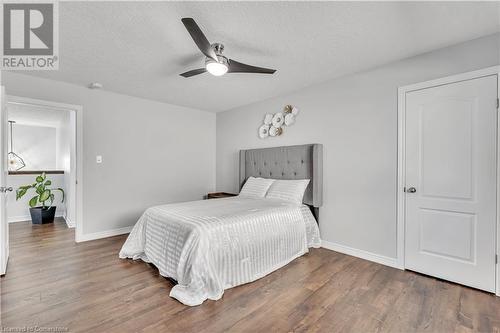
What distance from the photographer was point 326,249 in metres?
3.27

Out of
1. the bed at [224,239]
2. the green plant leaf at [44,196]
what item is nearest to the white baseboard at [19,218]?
the green plant leaf at [44,196]

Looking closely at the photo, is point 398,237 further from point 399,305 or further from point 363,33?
point 363,33

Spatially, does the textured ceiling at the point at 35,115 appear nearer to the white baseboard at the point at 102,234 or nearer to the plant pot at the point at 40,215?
the plant pot at the point at 40,215

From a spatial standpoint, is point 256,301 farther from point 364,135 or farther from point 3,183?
point 3,183

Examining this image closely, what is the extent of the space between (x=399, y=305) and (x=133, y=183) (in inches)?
157

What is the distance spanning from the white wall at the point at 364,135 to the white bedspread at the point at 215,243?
1.99 feet

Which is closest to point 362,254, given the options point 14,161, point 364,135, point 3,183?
point 364,135

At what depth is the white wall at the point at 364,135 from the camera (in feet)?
8.04

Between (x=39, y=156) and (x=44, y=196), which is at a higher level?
(x=39, y=156)

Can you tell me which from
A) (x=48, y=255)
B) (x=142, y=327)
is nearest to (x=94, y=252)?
(x=48, y=255)

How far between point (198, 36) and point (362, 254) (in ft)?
9.83

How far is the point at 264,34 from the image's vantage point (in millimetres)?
2137

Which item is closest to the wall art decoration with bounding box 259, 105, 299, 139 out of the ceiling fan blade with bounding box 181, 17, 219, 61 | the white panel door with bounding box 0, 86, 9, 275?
the ceiling fan blade with bounding box 181, 17, 219, 61

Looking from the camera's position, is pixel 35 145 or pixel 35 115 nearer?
pixel 35 115
